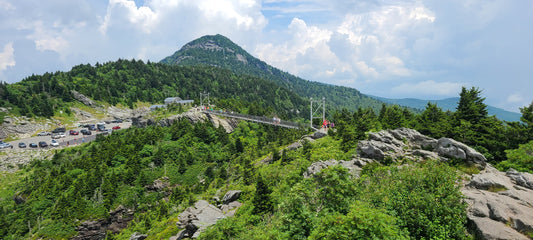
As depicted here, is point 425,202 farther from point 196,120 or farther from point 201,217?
point 196,120

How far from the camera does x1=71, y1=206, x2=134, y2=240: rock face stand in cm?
3366

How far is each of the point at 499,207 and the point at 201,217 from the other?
17.7 m

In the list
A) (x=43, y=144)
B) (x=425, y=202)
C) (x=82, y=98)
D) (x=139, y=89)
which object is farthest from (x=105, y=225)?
(x=139, y=89)

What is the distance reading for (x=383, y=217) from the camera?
9125 millimetres

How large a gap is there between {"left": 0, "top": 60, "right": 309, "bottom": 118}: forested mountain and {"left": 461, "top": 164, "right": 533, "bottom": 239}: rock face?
60017 millimetres

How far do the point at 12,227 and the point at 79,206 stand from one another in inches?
400

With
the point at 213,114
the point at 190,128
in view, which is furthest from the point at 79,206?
the point at 213,114

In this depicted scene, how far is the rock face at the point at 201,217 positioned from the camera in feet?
59.1

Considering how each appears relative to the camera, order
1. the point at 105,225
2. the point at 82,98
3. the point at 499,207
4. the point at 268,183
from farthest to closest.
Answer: the point at 82,98, the point at 105,225, the point at 268,183, the point at 499,207

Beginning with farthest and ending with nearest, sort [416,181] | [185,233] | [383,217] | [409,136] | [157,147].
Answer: [157,147] → [409,136] → [185,233] → [416,181] → [383,217]

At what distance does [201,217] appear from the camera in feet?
62.1

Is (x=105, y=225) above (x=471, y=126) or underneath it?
underneath

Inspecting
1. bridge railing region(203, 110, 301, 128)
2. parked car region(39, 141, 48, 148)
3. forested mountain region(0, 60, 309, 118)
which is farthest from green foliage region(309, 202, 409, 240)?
parked car region(39, 141, 48, 148)

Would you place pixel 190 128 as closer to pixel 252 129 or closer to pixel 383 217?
pixel 252 129
